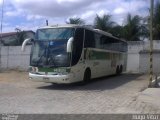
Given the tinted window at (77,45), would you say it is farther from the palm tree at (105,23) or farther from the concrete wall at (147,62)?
the palm tree at (105,23)

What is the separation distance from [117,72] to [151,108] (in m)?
17.4

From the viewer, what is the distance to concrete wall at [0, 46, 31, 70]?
3797 centimetres

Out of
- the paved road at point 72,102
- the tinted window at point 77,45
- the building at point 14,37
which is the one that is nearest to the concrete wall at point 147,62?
the tinted window at point 77,45

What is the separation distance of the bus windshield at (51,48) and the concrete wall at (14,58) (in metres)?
17.4

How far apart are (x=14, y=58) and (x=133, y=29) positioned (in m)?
12.3

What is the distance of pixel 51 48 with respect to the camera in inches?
787

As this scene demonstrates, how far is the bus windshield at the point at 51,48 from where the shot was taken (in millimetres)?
19625

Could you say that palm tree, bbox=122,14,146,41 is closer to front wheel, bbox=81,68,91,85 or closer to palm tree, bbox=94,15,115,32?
palm tree, bbox=94,15,115,32

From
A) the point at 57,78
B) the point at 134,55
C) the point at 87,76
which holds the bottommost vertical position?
the point at 87,76

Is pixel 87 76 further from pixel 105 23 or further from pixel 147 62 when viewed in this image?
pixel 105 23

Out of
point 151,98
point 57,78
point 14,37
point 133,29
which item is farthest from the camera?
point 14,37

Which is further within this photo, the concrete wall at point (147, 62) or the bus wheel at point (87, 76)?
the concrete wall at point (147, 62)

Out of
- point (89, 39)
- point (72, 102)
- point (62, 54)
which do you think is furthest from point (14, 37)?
point (72, 102)

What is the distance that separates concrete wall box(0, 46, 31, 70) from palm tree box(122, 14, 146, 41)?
32.9 feet
